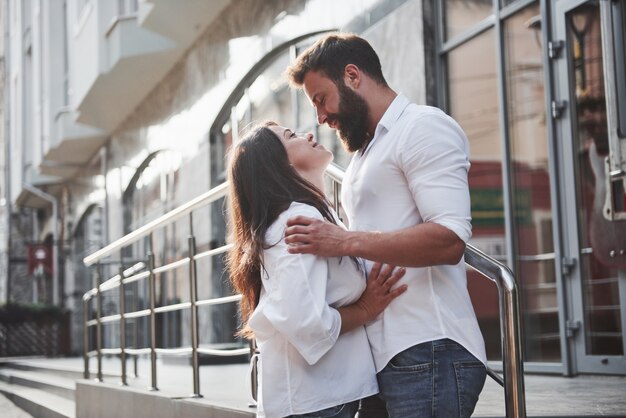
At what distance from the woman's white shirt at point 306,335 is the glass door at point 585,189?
400cm

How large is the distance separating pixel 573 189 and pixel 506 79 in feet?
4.22

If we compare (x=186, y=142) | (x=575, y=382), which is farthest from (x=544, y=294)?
(x=186, y=142)

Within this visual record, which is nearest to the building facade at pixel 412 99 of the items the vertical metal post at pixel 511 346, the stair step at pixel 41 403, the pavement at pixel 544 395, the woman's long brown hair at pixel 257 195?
the pavement at pixel 544 395

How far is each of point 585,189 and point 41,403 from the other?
5.73 m

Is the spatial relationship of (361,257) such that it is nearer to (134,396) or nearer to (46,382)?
(134,396)

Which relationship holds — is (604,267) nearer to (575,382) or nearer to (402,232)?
(575,382)

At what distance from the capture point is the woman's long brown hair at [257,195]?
2.53 metres

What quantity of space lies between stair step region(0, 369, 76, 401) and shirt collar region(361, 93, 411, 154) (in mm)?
7443

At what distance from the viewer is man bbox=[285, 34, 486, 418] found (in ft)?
7.53

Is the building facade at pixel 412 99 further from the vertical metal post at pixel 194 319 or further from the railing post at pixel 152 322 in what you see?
the railing post at pixel 152 322

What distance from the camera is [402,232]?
2.30 metres

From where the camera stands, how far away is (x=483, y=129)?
7820 millimetres

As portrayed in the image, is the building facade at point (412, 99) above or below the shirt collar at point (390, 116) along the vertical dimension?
above

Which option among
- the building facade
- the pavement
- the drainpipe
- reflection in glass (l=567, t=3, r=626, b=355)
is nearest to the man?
the pavement
